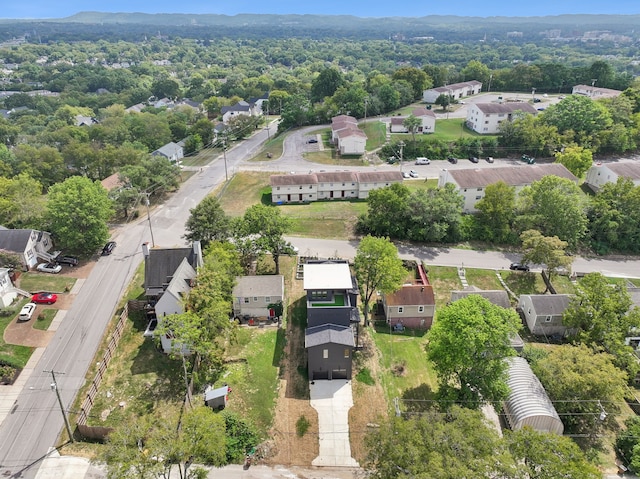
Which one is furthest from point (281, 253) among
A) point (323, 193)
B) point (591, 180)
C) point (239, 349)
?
point (591, 180)

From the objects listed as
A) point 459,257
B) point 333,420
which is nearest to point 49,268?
point 333,420

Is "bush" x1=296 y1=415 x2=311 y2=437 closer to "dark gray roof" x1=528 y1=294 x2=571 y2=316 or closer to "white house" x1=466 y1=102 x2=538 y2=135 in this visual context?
"dark gray roof" x1=528 y1=294 x2=571 y2=316

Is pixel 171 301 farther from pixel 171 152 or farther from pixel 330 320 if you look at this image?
pixel 171 152

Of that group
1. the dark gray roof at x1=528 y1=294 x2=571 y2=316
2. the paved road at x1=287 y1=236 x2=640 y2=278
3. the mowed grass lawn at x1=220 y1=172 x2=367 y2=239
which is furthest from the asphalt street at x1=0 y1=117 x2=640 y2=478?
the dark gray roof at x1=528 y1=294 x2=571 y2=316

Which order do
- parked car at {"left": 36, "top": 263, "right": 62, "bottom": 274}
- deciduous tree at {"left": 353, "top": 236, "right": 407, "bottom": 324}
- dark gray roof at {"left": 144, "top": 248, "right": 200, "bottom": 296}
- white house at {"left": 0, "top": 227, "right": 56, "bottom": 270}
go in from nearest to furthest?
deciduous tree at {"left": 353, "top": 236, "right": 407, "bottom": 324} → dark gray roof at {"left": 144, "top": 248, "right": 200, "bottom": 296} → white house at {"left": 0, "top": 227, "right": 56, "bottom": 270} → parked car at {"left": 36, "top": 263, "right": 62, "bottom": 274}

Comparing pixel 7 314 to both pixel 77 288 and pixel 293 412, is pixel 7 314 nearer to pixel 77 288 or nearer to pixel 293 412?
pixel 77 288
